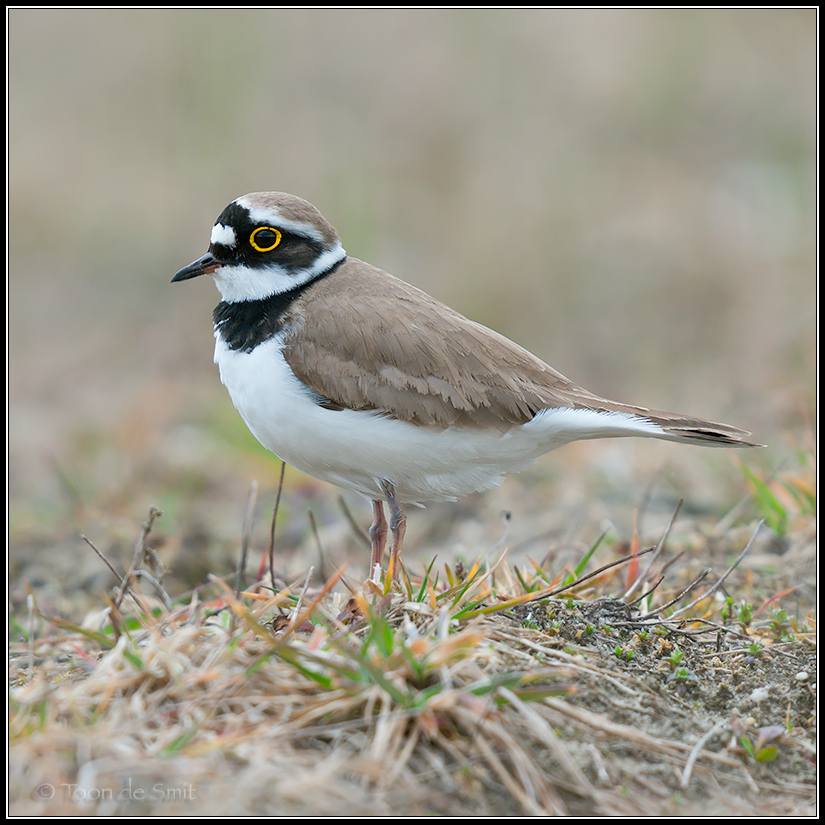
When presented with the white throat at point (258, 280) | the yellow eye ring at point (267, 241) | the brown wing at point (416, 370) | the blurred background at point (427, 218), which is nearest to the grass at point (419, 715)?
the brown wing at point (416, 370)

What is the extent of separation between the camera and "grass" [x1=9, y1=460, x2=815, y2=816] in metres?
2.42

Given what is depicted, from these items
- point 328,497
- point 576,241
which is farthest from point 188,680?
point 576,241

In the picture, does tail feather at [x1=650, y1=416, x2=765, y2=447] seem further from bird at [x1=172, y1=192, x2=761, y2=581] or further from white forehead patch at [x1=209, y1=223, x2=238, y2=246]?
white forehead patch at [x1=209, y1=223, x2=238, y2=246]

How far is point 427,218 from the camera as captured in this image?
453 inches

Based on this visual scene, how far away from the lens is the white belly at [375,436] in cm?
360

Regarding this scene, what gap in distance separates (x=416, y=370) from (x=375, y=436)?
0.33 metres

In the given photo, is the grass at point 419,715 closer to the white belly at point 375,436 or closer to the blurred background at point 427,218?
the white belly at point 375,436

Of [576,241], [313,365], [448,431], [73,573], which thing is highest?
[576,241]

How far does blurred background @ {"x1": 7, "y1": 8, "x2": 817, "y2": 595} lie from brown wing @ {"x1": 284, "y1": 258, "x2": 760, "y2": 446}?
1.85 meters

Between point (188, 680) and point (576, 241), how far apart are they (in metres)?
9.03

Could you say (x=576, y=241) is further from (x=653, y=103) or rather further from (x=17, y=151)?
(x=17, y=151)

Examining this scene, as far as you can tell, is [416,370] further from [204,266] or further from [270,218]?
[204,266]

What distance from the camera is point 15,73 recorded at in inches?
526

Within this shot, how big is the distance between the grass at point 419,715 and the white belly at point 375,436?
1.82 feet
